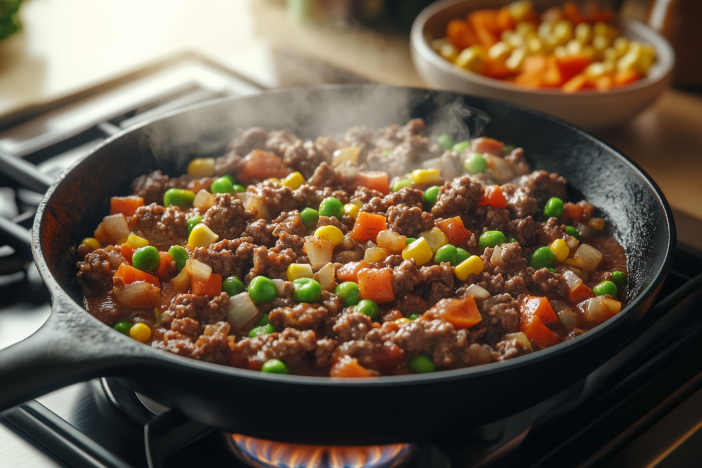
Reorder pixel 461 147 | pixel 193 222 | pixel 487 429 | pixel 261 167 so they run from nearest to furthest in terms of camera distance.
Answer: pixel 487 429, pixel 193 222, pixel 261 167, pixel 461 147

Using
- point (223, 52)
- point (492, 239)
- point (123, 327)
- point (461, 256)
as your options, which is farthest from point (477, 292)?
point (223, 52)

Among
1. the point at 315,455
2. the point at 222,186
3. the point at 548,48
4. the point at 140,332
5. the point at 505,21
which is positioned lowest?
the point at 315,455

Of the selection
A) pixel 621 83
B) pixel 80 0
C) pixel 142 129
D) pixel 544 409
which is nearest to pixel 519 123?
pixel 621 83

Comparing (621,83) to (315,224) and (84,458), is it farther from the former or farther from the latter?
(84,458)

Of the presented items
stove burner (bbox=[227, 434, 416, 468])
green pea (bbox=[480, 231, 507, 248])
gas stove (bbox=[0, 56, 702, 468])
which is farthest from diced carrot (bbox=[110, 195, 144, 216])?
green pea (bbox=[480, 231, 507, 248])

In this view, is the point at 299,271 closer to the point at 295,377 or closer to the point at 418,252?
the point at 418,252

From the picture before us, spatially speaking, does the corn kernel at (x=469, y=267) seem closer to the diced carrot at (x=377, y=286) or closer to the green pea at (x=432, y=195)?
the diced carrot at (x=377, y=286)

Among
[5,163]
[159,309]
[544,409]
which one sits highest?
[5,163]
